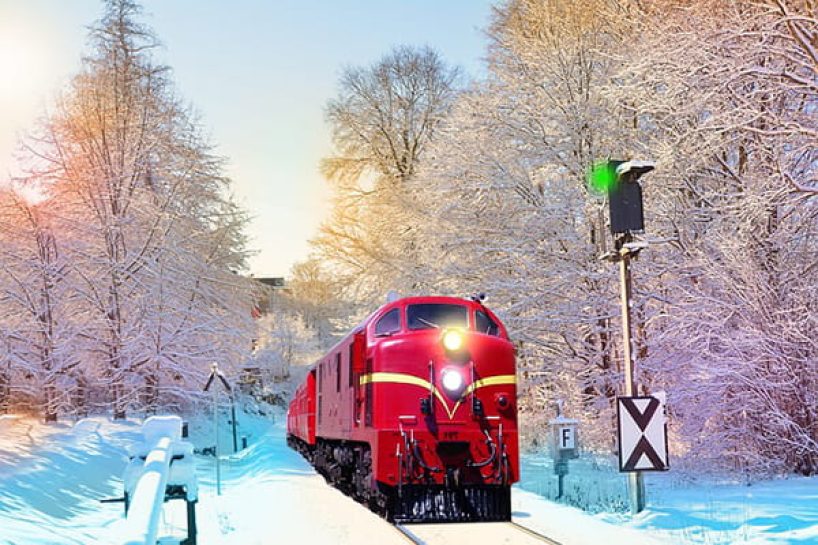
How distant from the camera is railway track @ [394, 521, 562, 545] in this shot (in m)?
8.58

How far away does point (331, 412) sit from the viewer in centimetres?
1442

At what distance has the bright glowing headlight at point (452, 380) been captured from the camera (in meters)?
9.95

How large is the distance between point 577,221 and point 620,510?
7.60 meters

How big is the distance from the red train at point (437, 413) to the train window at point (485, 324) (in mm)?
16

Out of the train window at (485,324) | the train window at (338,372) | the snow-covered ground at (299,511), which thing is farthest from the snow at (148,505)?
the train window at (338,372)

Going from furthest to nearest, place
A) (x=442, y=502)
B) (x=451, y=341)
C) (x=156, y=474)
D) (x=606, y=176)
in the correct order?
1. (x=606, y=176)
2. (x=451, y=341)
3. (x=442, y=502)
4. (x=156, y=474)

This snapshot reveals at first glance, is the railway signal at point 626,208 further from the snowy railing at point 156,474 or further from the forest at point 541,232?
the snowy railing at point 156,474

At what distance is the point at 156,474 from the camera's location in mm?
4605

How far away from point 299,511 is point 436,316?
3.44m

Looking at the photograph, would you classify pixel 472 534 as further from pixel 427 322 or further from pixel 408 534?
pixel 427 322

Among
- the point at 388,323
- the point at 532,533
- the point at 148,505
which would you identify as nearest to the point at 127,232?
the point at 388,323

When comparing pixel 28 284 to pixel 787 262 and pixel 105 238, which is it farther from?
pixel 787 262

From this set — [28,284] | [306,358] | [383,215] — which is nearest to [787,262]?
[383,215]

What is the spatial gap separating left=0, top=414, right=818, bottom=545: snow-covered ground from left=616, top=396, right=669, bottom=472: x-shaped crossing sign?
76cm
